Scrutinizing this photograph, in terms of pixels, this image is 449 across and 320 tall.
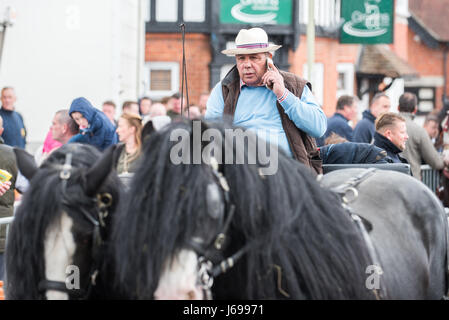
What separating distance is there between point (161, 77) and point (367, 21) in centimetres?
845

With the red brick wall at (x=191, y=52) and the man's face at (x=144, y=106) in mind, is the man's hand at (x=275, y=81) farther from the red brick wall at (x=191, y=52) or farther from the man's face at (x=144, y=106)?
the red brick wall at (x=191, y=52)

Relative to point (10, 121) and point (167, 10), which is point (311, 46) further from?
point (167, 10)

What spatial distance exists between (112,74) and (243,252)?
11.3 meters

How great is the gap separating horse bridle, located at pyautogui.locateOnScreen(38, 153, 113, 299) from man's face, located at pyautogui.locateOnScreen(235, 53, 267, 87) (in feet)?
4.88

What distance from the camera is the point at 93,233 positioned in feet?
12.1

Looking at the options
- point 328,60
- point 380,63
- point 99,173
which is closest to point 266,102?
point 99,173

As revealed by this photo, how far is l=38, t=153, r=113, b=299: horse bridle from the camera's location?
3.52 metres

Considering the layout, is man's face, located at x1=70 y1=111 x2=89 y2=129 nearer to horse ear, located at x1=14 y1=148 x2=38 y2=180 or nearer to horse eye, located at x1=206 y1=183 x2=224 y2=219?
horse ear, located at x1=14 y1=148 x2=38 y2=180

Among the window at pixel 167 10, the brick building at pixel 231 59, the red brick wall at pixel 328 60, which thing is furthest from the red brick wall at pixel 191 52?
the red brick wall at pixel 328 60

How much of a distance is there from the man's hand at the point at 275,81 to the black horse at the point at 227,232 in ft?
3.64

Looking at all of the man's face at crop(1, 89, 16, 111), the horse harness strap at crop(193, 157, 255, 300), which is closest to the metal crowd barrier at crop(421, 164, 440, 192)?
the man's face at crop(1, 89, 16, 111)

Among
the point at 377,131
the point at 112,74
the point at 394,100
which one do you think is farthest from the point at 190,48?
the point at 377,131

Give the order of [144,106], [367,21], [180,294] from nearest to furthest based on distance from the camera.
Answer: [180,294]
[144,106]
[367,21]

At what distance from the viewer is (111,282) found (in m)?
3.84
